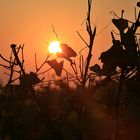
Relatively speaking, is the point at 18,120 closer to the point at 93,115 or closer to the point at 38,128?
the point at 38,128

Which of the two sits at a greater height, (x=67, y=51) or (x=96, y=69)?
(x=67, y=51)

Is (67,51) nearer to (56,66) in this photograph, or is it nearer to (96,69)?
(56,66)

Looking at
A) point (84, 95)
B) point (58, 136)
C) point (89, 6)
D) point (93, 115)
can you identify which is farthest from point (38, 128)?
point (89, 6)

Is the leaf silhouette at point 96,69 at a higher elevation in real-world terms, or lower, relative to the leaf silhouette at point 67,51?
lower

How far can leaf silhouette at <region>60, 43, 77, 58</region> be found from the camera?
2512mm

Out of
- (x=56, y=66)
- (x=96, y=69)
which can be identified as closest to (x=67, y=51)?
(x=56, y=66)

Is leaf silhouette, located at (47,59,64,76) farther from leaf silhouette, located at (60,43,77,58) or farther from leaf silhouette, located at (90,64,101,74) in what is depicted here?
leaf silhouette, located at (90,64,101,74)

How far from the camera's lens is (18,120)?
4.37 meters

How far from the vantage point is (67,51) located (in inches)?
99.1

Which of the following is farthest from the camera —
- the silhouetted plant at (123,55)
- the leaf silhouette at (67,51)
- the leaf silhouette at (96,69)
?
the leaf silhouette at (67,51)

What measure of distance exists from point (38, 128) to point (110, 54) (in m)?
2.10

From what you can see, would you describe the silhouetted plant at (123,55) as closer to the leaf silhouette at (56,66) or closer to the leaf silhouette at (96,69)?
the leaf silhouette at (96,69)

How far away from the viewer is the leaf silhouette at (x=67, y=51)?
8.24 feet

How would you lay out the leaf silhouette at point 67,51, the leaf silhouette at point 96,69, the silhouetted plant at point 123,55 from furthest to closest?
1. the leaf silhouette at point 67,51
2. the leaf silhouette at point 96,69
3. the silhouetted plant at point 123,55
